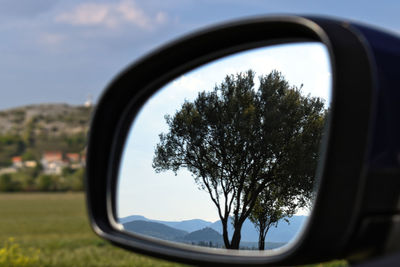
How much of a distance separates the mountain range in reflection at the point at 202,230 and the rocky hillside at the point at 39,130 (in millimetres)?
120958

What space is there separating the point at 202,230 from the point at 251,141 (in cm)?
34

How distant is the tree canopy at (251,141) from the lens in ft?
4.97

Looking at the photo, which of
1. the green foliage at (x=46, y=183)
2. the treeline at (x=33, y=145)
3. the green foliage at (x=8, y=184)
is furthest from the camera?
the treeline at (x=33, y=145)

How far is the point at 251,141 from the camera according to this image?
1532 millimetres

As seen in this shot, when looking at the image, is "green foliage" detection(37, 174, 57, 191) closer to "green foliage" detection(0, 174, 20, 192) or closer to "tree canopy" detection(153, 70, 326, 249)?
"green foliage" detection(0, 174, 20, 192)

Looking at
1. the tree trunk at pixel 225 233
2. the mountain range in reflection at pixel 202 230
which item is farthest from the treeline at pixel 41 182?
the tree trunk at pixel 225 233

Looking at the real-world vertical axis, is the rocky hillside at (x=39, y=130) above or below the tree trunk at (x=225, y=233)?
above

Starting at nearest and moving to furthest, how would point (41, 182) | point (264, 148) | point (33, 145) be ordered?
1. point (264, 148)
2. point (41, 182)
3. point (33, 145)

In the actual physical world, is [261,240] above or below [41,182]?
above

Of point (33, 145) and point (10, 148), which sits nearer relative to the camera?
point (33, 145)

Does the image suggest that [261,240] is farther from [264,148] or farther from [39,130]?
[39,130]

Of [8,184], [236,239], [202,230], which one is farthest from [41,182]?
[236,239]

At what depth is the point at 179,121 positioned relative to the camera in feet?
5.63

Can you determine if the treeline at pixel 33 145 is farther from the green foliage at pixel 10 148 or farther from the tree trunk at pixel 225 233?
the tree trunk at pixel 225 233
